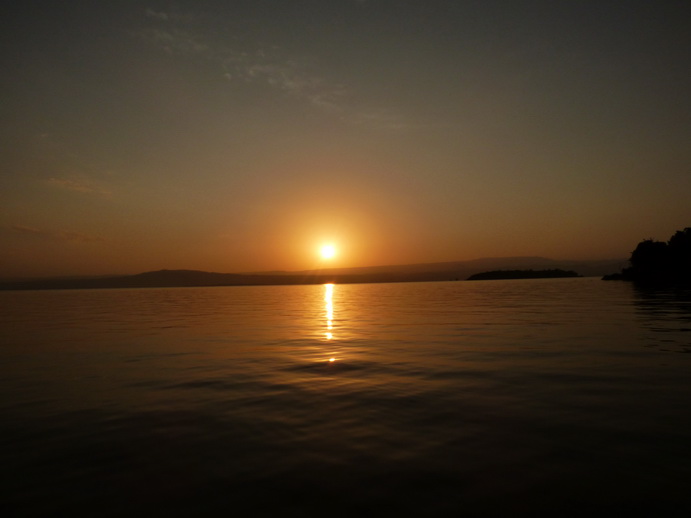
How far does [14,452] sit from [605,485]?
30.9 feet

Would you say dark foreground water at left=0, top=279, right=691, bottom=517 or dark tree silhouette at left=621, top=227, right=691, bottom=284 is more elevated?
dark tree silhouette at left=621, top=227, right=691, bottom=284

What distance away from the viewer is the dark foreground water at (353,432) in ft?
18.8

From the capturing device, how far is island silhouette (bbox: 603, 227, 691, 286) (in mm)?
114925

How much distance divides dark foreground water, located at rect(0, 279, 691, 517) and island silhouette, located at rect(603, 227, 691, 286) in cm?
12042

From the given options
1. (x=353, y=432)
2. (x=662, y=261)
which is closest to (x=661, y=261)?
(x=662, y=261)

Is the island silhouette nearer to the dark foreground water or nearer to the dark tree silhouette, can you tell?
the dark tree silhouette

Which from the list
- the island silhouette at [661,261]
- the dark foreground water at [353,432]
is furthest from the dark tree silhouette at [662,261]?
the dark foreground water at [353,432]

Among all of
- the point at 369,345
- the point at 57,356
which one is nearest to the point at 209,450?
the point at 369,345

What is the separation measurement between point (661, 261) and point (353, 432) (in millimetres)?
145052

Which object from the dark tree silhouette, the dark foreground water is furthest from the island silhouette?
the dark foreground water

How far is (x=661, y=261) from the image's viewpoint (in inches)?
4847

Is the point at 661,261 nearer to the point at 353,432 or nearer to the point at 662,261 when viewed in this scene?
the point at 662,261

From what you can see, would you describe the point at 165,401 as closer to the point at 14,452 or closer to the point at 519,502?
the point at 14,452

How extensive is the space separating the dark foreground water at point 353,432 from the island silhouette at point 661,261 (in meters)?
120
